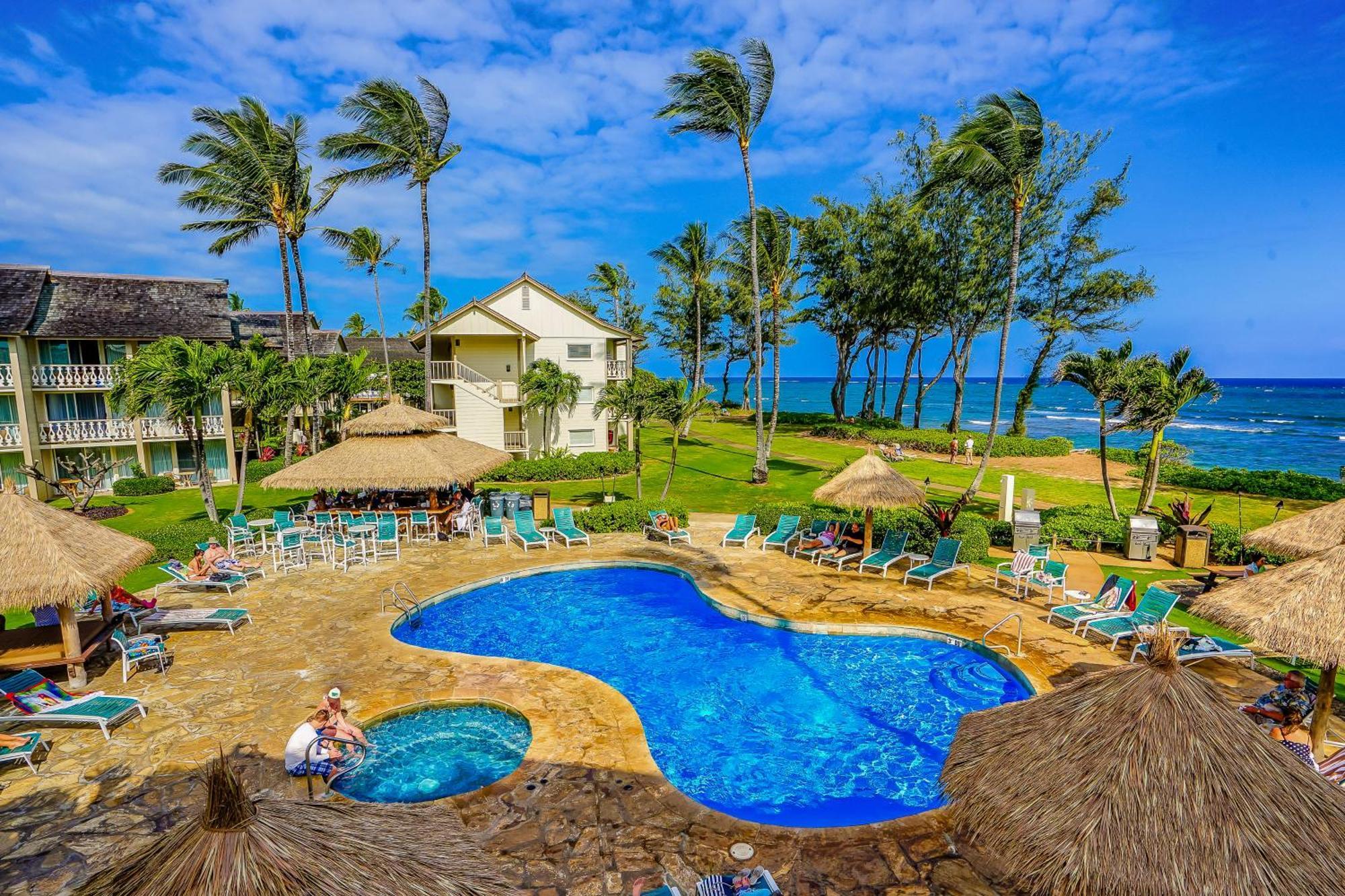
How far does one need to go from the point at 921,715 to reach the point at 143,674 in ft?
42.1

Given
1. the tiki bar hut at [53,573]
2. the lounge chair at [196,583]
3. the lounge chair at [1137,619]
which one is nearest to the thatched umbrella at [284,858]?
the tiki bar hut at [53,573]

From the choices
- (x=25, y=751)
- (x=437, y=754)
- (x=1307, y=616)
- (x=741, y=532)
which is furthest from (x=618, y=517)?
(x=1307, y=616)

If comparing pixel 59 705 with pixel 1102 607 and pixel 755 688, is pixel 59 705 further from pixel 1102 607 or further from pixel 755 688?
pixel 1102 607

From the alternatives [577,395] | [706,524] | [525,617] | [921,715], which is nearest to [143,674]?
[525,617]

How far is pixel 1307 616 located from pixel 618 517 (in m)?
15.3

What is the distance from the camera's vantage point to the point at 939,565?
1521cm

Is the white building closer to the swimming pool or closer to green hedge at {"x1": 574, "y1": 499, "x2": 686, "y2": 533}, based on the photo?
green hedge at {"x1": 574, "y1": 499, "x2": 686, "y2": 533}

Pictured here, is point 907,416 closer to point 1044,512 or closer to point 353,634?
point 1044,512

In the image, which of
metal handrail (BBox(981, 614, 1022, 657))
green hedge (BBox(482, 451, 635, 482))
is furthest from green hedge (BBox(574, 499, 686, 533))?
green hedge (BBox(482, 451, 635, 482))

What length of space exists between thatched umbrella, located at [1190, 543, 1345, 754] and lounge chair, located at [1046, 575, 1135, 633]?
4.19 metres

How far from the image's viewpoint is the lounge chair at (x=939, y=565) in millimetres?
14836

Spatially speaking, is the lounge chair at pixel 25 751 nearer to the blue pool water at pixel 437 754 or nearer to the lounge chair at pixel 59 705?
the lounge chair at pixel 59 705

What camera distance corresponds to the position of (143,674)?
1034cm

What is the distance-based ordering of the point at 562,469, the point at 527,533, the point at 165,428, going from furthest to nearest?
the point at 562,469 < the point at 165,428 < the point at 527,533
